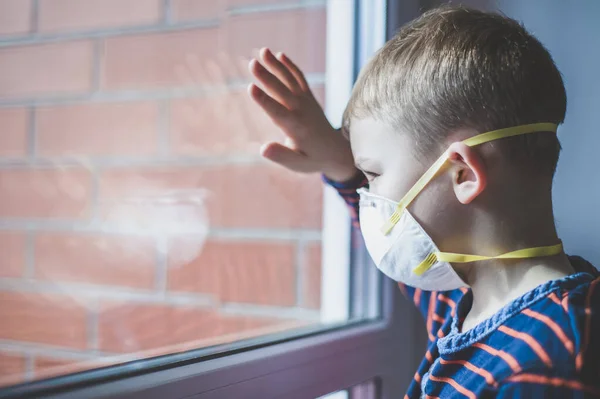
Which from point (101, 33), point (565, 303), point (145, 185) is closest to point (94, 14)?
point (101, 33)

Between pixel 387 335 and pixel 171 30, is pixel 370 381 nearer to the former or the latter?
pixel 387 335

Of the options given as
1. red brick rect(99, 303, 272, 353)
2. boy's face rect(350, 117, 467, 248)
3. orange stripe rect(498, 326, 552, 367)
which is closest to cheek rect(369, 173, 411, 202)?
boy's face rect(350, 117, 467, 248)

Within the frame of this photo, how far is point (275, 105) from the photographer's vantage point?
2.99 feet

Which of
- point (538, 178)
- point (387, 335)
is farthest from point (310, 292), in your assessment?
point (538, 178)

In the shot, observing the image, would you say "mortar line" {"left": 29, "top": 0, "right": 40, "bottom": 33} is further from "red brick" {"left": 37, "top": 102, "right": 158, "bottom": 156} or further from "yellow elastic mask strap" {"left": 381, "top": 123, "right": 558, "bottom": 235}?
"yellow elastic mask strap" {"left": 381, "top": 123, "right": 558, "bottom": 235}

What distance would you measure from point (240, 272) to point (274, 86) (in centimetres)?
31

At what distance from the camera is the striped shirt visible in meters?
0.68

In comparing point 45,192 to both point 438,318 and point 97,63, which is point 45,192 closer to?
point 97,63

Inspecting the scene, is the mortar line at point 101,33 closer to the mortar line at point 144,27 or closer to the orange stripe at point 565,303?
Result: the mortar line at point 144,27

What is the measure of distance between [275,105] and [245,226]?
227mm

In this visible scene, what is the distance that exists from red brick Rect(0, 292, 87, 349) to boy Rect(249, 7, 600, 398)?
0.38 meters

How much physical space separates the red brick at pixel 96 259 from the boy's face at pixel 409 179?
35 centimetres

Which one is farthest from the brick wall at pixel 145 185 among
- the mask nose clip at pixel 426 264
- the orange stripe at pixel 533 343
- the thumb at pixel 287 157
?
the orange stripe at pixel 533 343

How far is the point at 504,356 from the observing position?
0.72 meters
